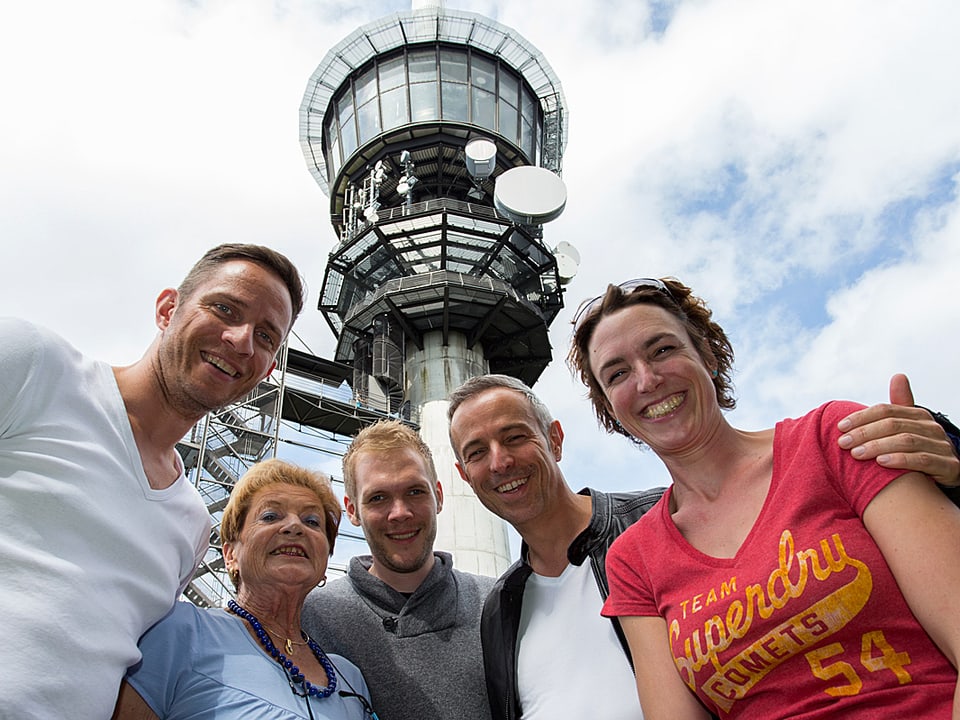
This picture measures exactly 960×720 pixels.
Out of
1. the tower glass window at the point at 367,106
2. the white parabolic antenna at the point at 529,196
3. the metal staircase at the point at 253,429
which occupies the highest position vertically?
the tower glass window at the point at 367,106

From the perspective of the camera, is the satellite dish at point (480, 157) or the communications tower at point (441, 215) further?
the satellite dish at point (480, 157)

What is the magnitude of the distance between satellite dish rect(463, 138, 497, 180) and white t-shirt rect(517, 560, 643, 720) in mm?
24367

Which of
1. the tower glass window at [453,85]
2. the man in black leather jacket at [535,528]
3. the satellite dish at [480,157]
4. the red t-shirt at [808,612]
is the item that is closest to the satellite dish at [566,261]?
the satellite dish at [480,157]

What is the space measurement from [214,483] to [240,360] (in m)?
18.5

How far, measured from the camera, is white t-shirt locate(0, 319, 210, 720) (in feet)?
7.49

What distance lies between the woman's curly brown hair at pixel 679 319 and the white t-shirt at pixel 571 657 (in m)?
1.01

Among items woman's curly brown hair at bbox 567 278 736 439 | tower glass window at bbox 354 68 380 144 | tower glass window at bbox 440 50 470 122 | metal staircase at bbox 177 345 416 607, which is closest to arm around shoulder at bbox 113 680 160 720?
woman's curly brown hair at bbox 567 278 736 439

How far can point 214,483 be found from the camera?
65.8ft

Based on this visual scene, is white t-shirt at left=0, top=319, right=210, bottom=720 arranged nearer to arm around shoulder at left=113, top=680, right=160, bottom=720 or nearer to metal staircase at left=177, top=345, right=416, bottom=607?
arm around shoulder at left=113, top=680, right=160, bottom=720

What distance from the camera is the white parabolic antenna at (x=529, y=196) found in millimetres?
25062

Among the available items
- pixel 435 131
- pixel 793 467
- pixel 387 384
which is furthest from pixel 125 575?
pixel 435 131

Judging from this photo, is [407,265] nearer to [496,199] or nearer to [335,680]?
[496,199]

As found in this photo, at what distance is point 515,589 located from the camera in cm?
391

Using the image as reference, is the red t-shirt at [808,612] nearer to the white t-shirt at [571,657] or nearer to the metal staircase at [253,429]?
the white t-shirt at [571,657]
